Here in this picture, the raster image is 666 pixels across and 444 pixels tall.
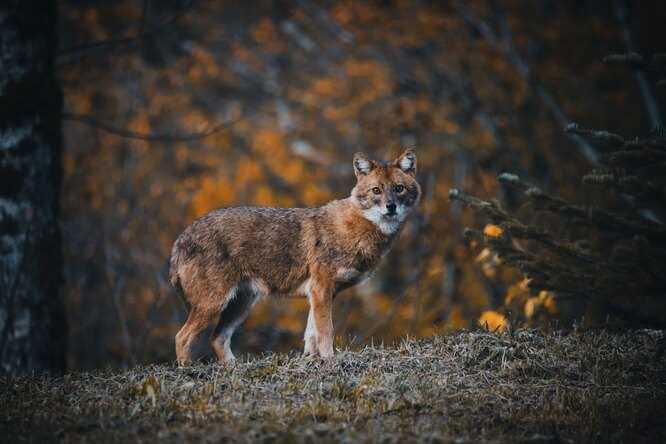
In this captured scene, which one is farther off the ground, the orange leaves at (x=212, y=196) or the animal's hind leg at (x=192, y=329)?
the orange leaves at (x=212, y=196)

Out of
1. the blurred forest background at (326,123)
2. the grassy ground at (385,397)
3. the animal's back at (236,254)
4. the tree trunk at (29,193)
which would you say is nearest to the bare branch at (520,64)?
the blurred forest background at (326,123)

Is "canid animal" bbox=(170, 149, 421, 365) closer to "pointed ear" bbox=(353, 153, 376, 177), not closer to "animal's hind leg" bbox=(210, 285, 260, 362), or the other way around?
"animal's hind leg" bbox=(210, 285, 260, 362)

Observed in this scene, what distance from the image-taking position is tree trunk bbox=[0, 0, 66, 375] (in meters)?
8.94

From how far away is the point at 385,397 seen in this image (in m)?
5.73

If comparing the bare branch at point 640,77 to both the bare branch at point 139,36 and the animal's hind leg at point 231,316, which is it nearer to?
the bare branch at point 139,36

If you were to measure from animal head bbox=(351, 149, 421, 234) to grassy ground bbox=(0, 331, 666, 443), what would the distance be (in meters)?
1.71

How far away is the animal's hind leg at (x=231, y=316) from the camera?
855 cm

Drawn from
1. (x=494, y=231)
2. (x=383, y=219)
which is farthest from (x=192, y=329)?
(x=494, y=231)

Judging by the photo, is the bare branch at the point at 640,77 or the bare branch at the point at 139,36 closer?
the bare branch at the point at 139,36

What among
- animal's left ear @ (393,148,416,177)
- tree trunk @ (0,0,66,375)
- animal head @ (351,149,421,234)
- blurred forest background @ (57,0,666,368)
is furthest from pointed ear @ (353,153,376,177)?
blurred forest background @ (57,0,666,368)

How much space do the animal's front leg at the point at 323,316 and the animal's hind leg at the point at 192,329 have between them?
1036 mm

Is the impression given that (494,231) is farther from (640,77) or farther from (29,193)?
(640,77)

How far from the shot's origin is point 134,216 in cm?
1655

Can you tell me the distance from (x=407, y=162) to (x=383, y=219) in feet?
3.20
